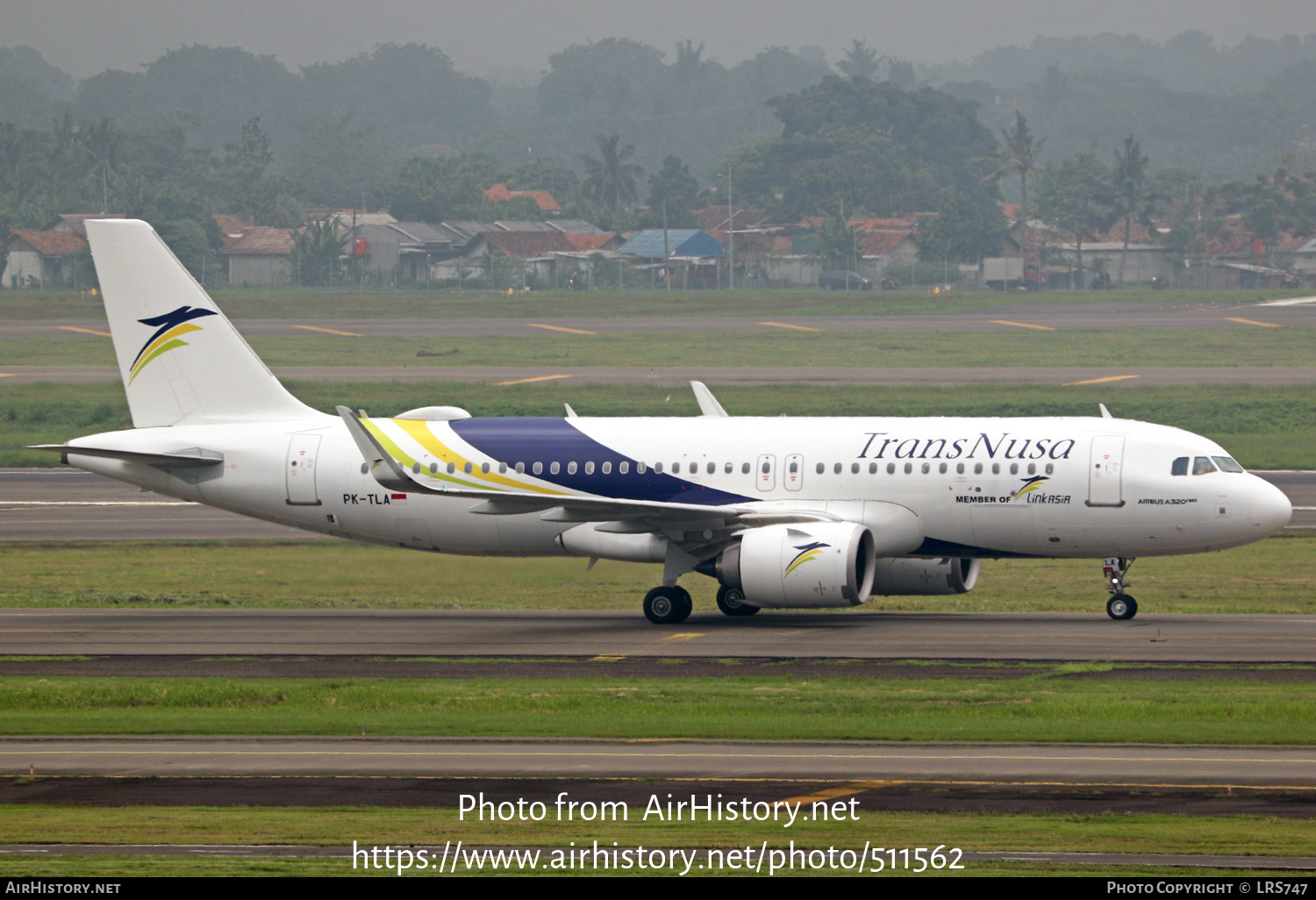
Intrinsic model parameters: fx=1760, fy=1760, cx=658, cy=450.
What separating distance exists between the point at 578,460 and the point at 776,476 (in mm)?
4516

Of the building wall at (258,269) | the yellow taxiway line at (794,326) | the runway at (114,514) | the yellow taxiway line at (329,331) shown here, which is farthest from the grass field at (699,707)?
the building wall at (258,269)

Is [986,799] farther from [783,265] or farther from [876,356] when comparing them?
[783,265]

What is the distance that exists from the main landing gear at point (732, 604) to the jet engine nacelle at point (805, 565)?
2.10m

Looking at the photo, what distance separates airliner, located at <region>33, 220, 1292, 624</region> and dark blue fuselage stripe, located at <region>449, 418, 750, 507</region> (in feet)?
0.14

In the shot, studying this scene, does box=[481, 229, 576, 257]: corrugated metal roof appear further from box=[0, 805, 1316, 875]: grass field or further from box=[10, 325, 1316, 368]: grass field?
box=[0, 805, 1316, 875]: grass field

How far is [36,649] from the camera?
114ft

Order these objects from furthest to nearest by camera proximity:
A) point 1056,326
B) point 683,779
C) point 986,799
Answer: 1. point 1056,326
2. point 683,779
3. point 986,799

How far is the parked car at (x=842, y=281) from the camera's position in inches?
7234

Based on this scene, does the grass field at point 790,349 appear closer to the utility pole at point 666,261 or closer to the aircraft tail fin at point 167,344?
the aircraft tail fin at point 167,344

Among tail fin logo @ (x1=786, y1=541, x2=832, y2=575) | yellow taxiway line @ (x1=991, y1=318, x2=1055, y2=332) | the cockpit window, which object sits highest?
the cockpit window

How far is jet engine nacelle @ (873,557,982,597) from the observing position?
128ft

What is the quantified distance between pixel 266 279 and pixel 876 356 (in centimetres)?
10175

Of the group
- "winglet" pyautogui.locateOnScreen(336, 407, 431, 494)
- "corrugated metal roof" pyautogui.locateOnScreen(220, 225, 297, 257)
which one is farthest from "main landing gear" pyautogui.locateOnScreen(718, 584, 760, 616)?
"corrugated metal roof" pyautogui.locateOnScreen(220, 225, 297, 257)
